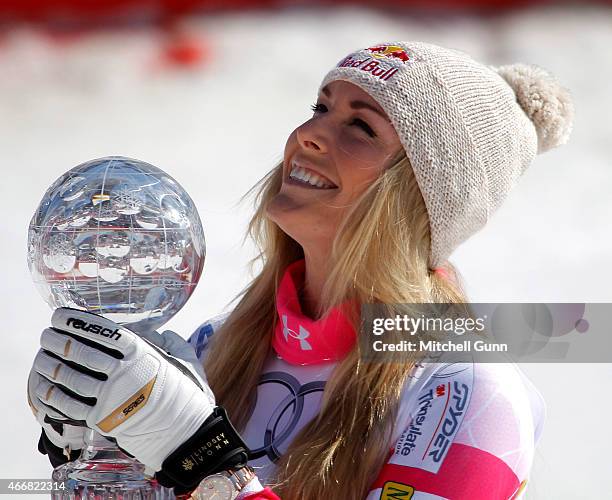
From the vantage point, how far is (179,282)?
63.8 inches

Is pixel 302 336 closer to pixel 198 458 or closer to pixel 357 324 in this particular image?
pixel 357 324

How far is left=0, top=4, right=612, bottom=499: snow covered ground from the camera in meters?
3.76

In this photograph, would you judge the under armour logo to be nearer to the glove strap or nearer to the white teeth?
the white teeth

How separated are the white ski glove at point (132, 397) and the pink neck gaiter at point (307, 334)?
451mm

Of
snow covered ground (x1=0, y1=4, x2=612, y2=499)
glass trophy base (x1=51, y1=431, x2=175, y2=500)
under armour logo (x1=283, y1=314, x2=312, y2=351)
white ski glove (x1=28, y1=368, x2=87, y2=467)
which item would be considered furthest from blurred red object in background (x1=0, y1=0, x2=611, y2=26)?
glass trophy base (x1=51, y1=431, x2=175, y2=500)

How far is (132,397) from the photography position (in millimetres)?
1491

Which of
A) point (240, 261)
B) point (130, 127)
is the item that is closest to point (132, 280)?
point (240, 261)

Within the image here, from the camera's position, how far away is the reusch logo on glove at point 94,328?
150cm

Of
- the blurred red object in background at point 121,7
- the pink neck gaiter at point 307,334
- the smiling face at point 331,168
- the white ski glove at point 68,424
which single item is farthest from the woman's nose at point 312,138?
the blurred red object in background at point 121,7

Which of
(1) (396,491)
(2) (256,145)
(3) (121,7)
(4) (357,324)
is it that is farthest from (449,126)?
(3) (121,7)

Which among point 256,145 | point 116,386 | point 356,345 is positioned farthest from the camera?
point 256,145

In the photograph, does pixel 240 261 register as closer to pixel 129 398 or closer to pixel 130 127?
pixel 130 127

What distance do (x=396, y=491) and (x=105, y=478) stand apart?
494mm

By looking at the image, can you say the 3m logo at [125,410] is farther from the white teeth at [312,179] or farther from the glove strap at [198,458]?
the white teeth at [312,179]
